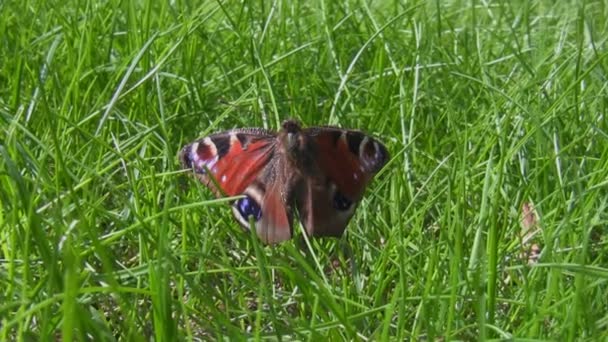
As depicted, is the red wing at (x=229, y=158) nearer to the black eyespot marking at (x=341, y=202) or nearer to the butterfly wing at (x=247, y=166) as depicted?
the butterfly wing at (x=247, y=166)

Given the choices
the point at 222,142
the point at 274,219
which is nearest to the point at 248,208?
the point at 274,219

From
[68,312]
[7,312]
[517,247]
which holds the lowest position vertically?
[517,247]

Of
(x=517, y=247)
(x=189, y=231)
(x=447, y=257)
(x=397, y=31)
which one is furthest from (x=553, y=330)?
(x=397, y=31)

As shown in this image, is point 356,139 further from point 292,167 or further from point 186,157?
point 186,157

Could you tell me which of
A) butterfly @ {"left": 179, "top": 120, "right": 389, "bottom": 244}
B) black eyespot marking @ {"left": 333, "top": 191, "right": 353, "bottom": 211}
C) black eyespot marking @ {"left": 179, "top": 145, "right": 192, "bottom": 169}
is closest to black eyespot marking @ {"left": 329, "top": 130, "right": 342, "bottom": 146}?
butterfly @ {"left": 179, "top": 120, "right": 389, "bottom": 244}

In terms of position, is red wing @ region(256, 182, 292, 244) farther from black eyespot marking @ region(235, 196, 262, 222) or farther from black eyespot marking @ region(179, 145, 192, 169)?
black eyespot marking @ region(179, 145, 192, 169)

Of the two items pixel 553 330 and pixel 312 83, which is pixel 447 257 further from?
pixel 312 83

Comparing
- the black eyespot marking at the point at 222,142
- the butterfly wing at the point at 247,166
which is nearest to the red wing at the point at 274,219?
the butterfly wing at the point at 247,166
